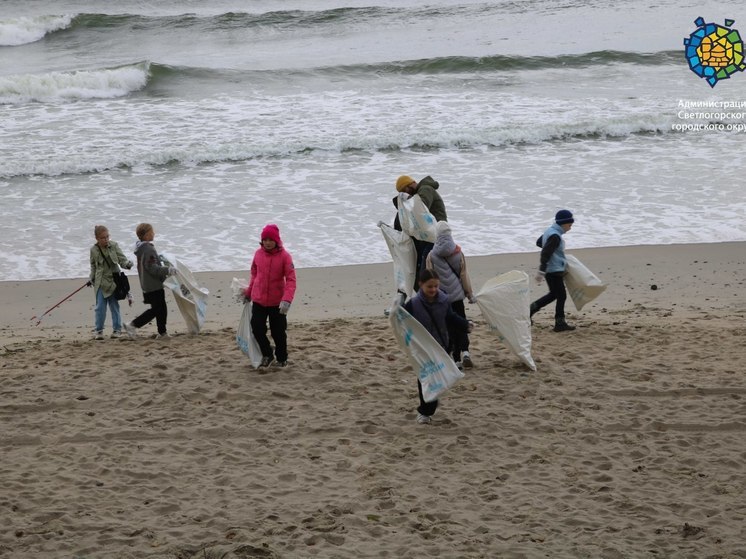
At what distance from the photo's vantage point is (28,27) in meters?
29.6

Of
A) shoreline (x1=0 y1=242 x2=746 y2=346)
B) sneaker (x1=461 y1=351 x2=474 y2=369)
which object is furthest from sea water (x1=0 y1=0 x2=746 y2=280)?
sneaker (x1=461 y1=351 x2=474 y2=369)

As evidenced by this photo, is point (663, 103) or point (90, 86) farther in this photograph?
point (90, 86)

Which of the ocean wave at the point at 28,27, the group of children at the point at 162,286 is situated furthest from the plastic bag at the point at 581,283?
the ocean wave at the point at 28,27

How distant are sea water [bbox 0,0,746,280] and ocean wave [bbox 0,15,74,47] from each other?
7cm

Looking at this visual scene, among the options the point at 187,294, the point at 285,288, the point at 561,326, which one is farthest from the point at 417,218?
the point at 187,294

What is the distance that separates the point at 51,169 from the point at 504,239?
8.70 m

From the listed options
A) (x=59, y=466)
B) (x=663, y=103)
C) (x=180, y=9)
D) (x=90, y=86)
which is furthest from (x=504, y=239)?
(x=180, y=9)

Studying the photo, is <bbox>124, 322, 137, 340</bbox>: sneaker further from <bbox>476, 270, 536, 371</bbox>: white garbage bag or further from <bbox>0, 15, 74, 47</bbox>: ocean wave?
<bbox>0, 15, 74, 47</bbox>: ocean wave

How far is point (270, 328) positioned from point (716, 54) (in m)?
20.4

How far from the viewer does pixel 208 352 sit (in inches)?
348

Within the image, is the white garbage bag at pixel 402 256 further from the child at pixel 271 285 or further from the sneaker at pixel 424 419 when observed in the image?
the sneaker at pixel 424 419

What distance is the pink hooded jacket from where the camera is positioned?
7980 millimetres

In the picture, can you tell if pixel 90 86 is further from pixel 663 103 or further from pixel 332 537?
pixel 332 537

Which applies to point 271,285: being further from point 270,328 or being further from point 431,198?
point 431,198
